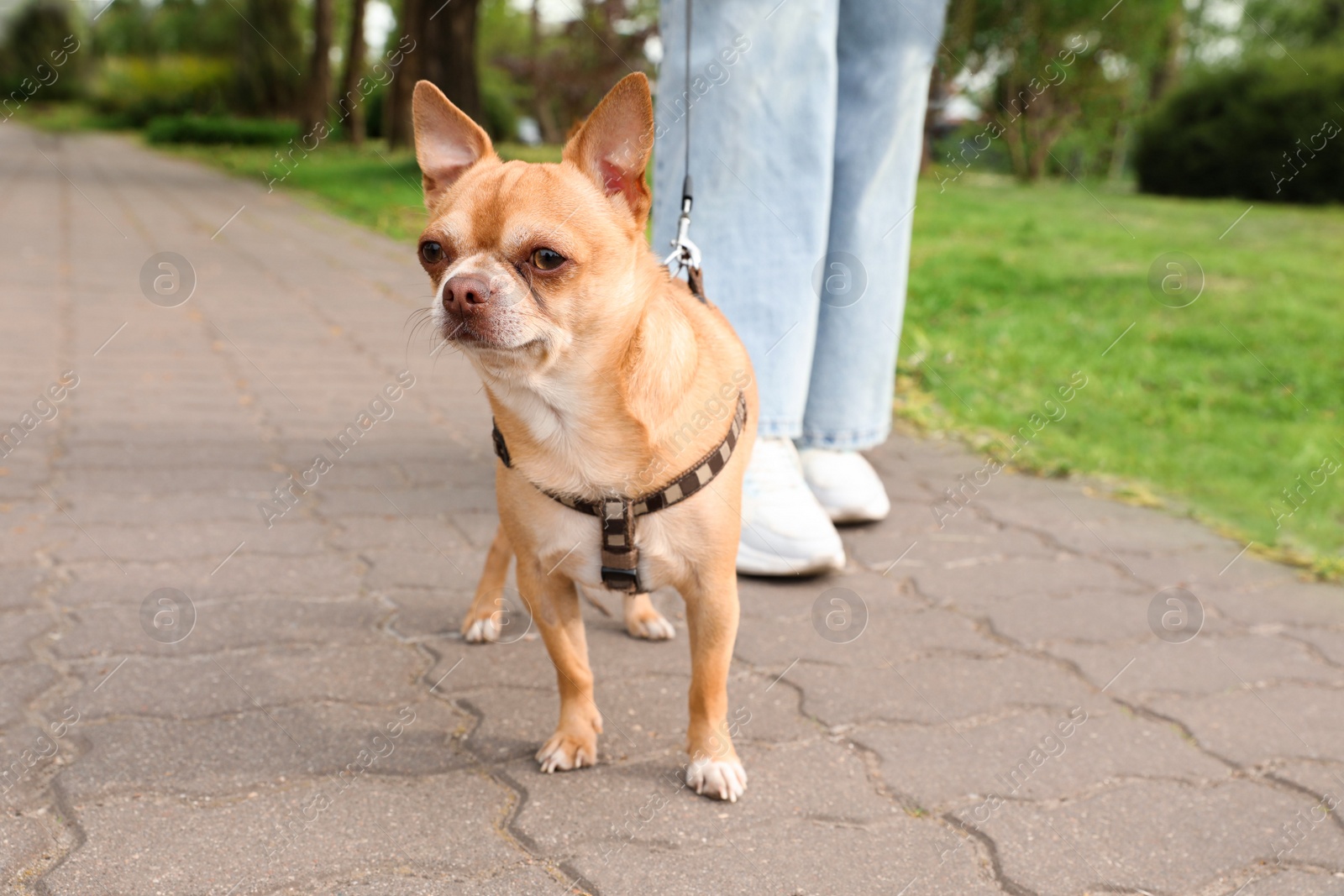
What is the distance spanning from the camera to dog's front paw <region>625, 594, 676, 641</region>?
3.09 meters

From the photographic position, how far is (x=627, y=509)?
2.29 meters

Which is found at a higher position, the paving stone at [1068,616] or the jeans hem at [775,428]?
the jeans hem at [775,428]

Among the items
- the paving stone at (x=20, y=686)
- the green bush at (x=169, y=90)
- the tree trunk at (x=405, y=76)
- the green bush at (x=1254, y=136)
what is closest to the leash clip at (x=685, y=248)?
the paving stone at (x=20, y=686)

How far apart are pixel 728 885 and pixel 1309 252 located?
9706 millimetres

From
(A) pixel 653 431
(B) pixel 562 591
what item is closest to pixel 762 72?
(A) pixel 653 431

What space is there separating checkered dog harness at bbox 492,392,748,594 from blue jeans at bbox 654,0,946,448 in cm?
115

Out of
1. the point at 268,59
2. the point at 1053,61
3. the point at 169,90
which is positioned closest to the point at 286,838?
the point at 1053,61

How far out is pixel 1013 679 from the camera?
116 inches

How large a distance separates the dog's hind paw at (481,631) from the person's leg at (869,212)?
1441 mm

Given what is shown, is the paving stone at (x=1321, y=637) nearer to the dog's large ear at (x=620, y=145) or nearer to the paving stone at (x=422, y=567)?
the dog's large ear at (x=620, y=145)

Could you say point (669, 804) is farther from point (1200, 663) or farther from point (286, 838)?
point (1200, 663)

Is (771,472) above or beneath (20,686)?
above

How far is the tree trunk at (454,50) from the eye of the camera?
17109 mm

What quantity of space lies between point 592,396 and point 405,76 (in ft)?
66.8
